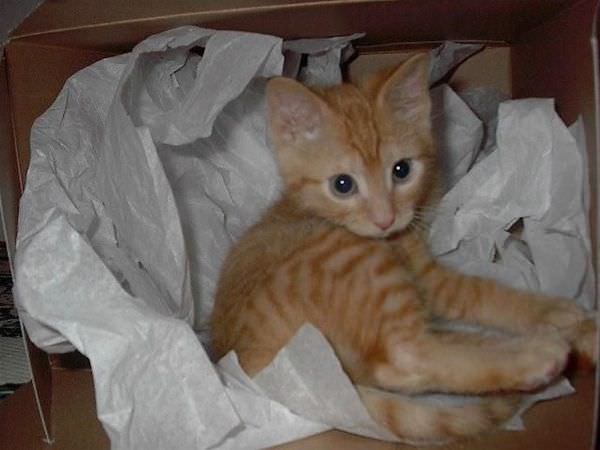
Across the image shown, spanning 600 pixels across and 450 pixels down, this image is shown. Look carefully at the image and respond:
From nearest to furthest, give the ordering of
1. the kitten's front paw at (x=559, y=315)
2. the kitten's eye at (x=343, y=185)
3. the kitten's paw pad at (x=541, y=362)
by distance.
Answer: the kitten's paw pad at (x=541, y=362), the kitten's front paw at (x=559, y=315), the kitten's eye at (x=343, y=185)

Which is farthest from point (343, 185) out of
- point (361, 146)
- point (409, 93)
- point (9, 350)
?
point (9, 350)

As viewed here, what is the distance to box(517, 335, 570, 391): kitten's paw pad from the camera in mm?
1079

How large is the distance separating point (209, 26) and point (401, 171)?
1.32 ft

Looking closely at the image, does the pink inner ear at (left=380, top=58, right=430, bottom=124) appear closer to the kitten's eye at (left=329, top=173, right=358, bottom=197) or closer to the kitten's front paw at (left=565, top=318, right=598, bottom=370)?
the kitten's eye at (left=329, top=173, right=358, bottom=197)

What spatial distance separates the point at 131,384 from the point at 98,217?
1.32 ft

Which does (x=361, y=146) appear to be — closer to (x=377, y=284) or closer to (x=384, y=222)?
(x=384, y=222)

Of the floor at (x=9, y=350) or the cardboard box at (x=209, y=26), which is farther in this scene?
the floor at (x=9, y=350)

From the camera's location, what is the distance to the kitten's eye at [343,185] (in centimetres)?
132

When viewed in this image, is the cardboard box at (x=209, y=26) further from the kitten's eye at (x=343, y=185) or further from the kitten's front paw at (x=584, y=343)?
the kitten's eye at (x=343, y=185)

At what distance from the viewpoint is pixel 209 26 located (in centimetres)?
132

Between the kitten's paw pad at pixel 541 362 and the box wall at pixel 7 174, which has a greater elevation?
the box wall at pixel 7 174

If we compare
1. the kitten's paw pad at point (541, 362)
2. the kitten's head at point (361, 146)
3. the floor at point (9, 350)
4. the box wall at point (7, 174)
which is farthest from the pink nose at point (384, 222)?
the floor at point (9, 350)

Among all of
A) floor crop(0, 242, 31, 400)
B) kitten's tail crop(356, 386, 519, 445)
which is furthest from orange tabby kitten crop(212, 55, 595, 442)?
floor crop(0, 242, 31, 400)

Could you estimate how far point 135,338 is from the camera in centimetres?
111
